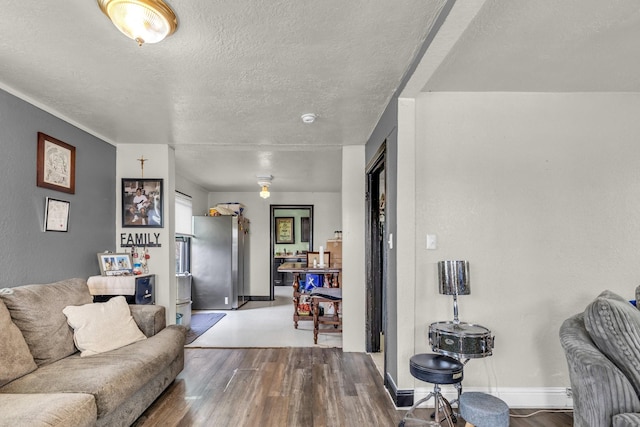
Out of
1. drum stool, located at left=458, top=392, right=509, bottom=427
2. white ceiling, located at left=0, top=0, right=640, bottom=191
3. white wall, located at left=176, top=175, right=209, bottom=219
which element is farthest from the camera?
white wall, located at left=176, top=175, right=209, bottom=219

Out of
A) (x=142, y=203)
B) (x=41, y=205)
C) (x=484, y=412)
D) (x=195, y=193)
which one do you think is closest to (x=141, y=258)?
(x=142, y=203)

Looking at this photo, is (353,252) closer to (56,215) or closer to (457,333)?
(457,333)

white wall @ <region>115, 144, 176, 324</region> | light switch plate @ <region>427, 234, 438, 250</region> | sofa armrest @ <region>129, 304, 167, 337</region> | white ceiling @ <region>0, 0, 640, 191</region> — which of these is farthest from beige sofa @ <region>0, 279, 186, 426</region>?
light switch plate @ <region>427, 234, 438, 250</region>

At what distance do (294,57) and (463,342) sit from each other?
1984mm

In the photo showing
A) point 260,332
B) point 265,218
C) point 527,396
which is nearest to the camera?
point 527,396

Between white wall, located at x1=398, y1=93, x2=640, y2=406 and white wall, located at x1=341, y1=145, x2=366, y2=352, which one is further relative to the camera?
white wall, located at x1=341, y1=145, x2=366, y2=352

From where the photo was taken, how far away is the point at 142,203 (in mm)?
4105

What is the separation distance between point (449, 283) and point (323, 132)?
6.62ft

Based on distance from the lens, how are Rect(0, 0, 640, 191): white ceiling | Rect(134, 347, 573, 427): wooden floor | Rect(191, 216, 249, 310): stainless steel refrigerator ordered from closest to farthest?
Rect(0, 0, 640, 191): white ceiling → Rect(134, 347, 573, 427): wooden floor → Rect(191, 216, 249, 310): stainless steel refrigerator

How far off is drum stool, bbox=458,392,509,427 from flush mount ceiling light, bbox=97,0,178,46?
2.53 meters

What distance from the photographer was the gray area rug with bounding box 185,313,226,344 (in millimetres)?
4867

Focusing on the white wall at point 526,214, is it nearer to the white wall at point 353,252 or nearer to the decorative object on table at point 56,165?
the white wall at point 353,252

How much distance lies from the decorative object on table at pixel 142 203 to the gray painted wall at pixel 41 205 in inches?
7.2

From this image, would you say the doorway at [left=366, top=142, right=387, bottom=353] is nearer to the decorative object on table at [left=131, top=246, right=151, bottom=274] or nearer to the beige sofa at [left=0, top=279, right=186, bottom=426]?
the beige sofa at [left=0, top=279, right=186, bottom=426]
